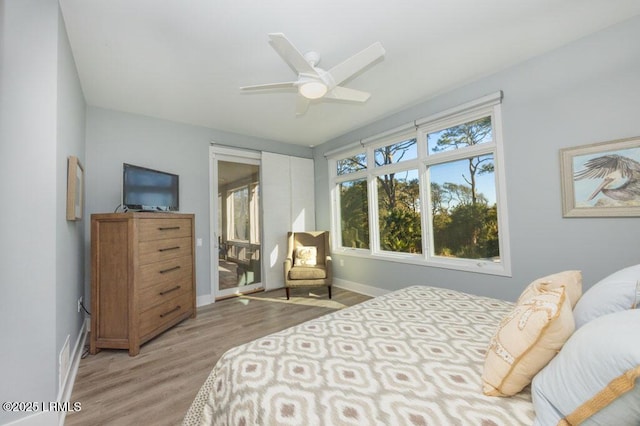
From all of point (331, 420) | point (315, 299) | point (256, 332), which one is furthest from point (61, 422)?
point (315, 299)

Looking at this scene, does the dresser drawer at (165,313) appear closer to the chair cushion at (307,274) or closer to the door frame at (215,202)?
the door frame at (215,202)

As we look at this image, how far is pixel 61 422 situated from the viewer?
1.48 meters

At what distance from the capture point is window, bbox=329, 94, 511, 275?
2.67 m

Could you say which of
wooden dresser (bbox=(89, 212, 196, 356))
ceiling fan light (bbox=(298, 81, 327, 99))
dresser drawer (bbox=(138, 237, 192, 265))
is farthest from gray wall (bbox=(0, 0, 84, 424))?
ceiling fan light (bbox=(298, 81, 327, 99))

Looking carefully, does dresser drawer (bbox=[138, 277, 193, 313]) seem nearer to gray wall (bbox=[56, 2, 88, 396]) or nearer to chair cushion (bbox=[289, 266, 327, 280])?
gray wall (bbox=[56, 2, 88, 396])

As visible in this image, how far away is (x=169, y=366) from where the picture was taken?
6.73 feet

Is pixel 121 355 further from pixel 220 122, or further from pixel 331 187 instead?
pixel 331 187

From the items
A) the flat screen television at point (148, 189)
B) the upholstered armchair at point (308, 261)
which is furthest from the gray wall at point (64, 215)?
the upholstered armchair at point (308, 261)

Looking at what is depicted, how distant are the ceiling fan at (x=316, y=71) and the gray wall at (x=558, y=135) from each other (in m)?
1.66

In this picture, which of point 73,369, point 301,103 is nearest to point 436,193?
→ point 301,103

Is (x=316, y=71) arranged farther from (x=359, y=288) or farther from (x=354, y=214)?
(x=359, y=288)

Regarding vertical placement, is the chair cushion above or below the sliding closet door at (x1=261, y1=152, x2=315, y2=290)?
below

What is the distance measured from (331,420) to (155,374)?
74.4 inches

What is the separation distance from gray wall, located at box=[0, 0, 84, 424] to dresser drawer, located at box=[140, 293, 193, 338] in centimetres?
81
